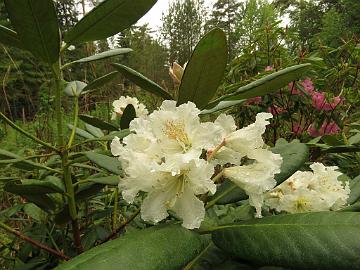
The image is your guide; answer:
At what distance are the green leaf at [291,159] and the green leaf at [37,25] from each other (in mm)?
454

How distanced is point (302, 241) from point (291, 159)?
0.84 ft

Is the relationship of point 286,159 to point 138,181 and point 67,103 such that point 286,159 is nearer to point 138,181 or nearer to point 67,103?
point 138,181

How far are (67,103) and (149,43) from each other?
8.60ft

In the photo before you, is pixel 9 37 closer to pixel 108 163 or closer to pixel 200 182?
pixel 108 163

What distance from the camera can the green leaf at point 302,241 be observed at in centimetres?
50

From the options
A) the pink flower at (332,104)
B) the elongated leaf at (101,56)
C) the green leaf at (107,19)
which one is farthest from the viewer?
the pink flower at (332,104)

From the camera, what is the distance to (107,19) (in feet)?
2.48

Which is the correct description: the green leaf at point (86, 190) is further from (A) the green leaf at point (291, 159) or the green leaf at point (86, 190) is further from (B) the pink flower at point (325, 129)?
(B) the pink flower at point (325, 129)

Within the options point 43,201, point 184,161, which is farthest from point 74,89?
point 184,161

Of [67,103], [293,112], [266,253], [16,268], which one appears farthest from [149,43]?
[266,253]

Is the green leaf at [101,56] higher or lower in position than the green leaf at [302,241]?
higher

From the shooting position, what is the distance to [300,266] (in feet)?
1.71

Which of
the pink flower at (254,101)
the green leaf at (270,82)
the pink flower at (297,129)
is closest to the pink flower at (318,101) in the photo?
the pink flower at (297,129)

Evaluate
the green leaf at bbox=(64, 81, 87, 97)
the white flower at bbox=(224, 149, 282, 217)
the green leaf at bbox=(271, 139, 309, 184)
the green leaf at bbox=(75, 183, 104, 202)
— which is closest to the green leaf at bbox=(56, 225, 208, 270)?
the white flower at bbox=(224, 149, 282, 217)
